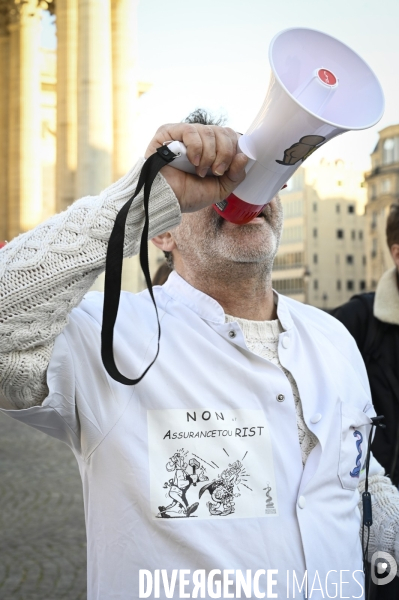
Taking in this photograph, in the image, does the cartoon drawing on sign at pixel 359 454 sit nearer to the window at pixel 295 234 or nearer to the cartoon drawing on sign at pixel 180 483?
the cartoon drawing on sign at pixel 180 483

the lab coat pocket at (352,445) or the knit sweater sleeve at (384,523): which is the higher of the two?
the lab coat pocket at (352,445)

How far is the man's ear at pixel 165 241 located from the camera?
301cm

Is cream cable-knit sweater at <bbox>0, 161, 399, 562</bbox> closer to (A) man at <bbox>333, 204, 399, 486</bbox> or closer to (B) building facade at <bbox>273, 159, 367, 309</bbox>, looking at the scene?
(A) man at <bbox>333, 204, 399, 486</bbox>

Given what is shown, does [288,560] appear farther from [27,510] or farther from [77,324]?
[27,510]

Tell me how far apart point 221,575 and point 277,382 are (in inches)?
22.4

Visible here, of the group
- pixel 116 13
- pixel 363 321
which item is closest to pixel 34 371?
pixel 363 321

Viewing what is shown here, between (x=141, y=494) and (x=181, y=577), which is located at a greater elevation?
(x=141, y=494)

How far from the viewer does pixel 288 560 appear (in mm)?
2328

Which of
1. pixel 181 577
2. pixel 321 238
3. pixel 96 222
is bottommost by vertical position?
pixel 181 577

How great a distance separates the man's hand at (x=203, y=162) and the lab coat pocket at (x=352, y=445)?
0.78 m

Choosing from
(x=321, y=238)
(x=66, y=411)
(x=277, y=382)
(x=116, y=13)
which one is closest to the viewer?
(x=66, y=411)

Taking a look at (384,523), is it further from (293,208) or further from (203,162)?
(293,208)

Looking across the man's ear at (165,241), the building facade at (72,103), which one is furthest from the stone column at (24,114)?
the man's ear at (165,241)

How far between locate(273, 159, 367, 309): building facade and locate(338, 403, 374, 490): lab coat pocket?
93.9 metres
